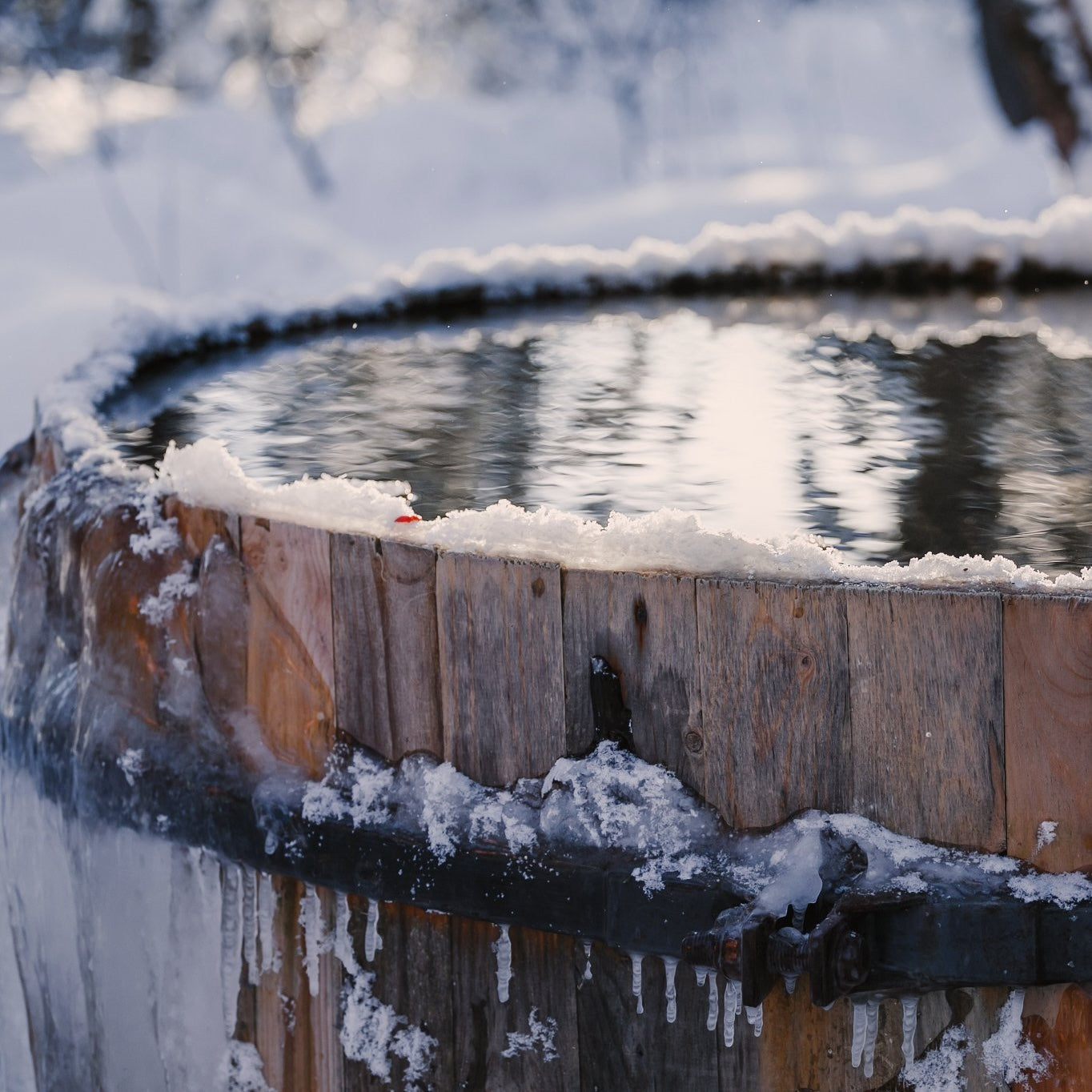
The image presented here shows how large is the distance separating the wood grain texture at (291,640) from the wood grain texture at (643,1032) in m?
0.37

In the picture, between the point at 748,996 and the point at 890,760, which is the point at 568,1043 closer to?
the point at 748,996

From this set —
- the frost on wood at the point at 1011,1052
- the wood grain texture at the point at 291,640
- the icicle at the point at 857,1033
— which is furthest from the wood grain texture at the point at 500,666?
the frost on wood at the point at 1011,1052

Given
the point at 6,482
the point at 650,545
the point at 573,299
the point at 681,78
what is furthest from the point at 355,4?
the point at 650,545

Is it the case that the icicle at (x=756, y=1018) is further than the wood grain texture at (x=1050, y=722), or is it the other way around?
the icicle at (x=756, y=1018)

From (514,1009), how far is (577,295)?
2875mm

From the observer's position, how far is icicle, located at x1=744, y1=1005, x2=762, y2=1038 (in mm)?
1091

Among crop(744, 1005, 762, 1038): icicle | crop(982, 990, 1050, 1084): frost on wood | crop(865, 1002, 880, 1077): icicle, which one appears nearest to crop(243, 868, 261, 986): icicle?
crop(744, 1005, 762, 1038): icicle

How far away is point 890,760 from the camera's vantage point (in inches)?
40.4

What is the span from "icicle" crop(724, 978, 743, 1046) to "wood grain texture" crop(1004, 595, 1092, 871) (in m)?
0.29

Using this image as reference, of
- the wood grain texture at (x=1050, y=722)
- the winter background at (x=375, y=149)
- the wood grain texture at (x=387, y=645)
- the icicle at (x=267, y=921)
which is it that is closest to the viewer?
the wood grain texture at (x=1050, y=722)

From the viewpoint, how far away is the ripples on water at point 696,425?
1.65 m

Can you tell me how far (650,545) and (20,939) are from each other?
3.87 ft

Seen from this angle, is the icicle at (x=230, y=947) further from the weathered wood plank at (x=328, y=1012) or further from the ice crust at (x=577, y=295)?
the ice crust at (x=577, y=295)

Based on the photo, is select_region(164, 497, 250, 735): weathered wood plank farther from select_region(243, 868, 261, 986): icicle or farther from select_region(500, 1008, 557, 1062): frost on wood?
select_region(500, 1008, 557, 1062): frost on wood
